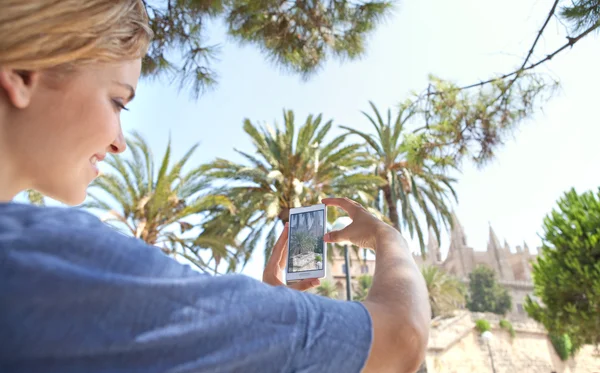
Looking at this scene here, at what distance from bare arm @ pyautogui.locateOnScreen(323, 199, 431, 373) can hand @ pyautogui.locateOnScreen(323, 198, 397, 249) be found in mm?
107

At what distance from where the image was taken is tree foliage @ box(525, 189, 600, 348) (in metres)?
13.7

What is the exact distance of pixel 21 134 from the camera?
2.20 feet

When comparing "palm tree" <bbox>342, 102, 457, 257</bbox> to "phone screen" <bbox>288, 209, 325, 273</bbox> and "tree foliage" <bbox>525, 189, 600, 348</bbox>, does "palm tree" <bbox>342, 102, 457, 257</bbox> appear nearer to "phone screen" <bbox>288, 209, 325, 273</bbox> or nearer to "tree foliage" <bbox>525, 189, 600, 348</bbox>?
"tree foliage" <bbox>525, 189, 600, 348</bbox>

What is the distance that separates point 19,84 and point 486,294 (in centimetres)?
5402

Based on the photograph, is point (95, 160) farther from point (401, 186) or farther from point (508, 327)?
point (508, 327)

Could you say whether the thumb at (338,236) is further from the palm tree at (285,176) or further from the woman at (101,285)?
the palm tree at (285,176)

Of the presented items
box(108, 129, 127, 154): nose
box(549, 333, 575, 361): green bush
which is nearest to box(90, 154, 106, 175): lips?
box(108, 129, 127, 154): nose

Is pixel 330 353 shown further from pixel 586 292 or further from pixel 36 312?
pixel 586 292

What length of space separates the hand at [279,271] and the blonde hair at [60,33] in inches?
35.3

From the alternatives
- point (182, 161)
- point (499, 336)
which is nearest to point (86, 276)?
point (182, 161)

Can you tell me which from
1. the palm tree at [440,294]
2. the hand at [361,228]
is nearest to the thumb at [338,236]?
the hand at [361,228]

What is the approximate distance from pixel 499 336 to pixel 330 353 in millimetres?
34935

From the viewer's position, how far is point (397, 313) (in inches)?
26.3

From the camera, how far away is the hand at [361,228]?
39.4 inches
